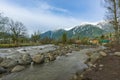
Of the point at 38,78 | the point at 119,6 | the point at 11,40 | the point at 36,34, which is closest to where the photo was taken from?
the point at 38,78

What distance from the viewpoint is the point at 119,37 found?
31.6 metres

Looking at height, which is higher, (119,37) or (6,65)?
(119,37)

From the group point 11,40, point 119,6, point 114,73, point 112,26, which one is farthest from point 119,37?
point 11,40

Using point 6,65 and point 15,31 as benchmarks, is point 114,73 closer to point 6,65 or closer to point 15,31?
point 6,65

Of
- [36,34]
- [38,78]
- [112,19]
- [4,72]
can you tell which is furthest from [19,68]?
[36,34]

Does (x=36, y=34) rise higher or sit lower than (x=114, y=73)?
higher

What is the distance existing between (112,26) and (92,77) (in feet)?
71.4

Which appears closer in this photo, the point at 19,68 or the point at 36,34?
the point at 19,68

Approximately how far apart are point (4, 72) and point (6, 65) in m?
2.32

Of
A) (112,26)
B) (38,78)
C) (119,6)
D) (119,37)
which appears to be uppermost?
(119,6)

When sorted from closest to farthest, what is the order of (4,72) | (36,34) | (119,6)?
(4,72) < (119,6) < (36,34)

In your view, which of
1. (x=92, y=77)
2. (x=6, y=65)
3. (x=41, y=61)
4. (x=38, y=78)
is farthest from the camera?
(x=41, y=61)

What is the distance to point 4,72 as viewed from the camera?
49.5 ft

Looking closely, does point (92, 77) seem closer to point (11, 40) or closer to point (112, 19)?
point (112, 19)
